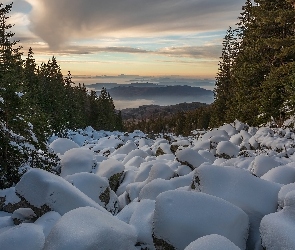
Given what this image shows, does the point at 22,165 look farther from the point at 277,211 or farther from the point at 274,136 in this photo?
the point at 274,136

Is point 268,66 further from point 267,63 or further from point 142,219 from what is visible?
point 142,219

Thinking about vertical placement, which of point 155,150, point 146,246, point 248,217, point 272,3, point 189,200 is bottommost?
point 155,150

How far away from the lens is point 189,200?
460 centimetres

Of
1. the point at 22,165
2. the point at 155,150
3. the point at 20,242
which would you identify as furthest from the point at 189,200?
the point at 155,150

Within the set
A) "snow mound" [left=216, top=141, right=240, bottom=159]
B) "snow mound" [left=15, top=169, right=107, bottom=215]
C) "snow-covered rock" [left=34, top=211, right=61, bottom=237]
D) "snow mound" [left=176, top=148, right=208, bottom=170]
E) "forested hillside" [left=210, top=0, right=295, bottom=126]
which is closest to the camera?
"snow-covered rock" [left=34, top=211, right=61, bottom=237]

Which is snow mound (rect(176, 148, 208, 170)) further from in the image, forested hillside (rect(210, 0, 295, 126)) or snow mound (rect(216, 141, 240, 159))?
forested hillside (rect(210, 0, 295, 126))

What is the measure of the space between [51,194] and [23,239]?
1197mm

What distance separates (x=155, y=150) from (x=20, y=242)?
46.6 feet

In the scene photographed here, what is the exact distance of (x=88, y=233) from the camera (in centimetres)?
392

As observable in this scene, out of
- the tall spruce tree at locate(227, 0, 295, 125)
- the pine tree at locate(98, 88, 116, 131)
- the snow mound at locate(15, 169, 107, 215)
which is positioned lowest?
the pine tree at locate(98, 88, 116, 131)

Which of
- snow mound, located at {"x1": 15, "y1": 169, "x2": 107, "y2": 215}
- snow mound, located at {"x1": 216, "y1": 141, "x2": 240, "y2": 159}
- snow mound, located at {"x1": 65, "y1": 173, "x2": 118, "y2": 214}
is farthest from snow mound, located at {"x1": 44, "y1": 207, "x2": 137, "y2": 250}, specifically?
snow mound, located at {"x1": 216, "y1": 141, "x2": 240, "y2": 159}

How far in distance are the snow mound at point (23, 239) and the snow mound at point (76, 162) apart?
17.5ft

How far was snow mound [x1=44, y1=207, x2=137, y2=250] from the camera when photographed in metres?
3.82

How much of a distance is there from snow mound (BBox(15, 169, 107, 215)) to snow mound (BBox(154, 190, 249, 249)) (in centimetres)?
143
